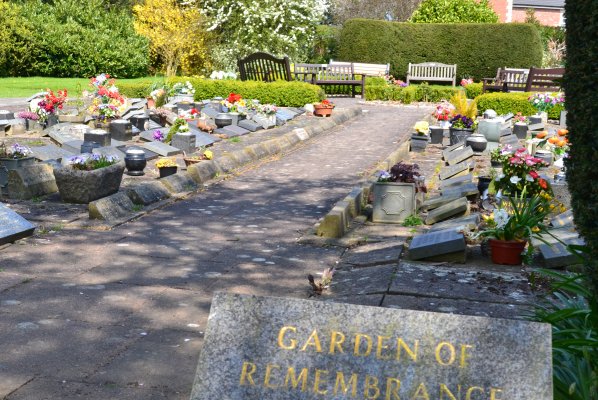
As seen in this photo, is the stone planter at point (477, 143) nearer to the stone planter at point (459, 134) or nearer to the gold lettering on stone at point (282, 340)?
the stone planter at point (459, 134)

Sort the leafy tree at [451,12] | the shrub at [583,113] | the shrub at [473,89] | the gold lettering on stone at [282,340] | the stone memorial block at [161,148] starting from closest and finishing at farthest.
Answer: the gold lettering on stone at [282,340] < the shrub at [583,113] < the stone memorial block at [161,148] < the shrub at [473,89] < the leafy tree at [451,12]

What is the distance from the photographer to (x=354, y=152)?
51.7ft

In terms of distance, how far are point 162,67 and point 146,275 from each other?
29535mm

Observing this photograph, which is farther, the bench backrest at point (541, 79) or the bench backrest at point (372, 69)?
the bench backrest at point (372, 69)

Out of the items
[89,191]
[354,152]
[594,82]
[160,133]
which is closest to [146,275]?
[89,191]

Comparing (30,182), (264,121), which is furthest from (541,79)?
(30,182)

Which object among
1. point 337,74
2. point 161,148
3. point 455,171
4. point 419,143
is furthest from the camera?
point 337,74

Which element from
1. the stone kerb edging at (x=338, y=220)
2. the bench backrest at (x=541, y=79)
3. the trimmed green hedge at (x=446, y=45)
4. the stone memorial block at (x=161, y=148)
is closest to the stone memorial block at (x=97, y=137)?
the stone memorial block at (x=161, y=148)

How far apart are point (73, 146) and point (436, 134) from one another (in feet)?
23.8

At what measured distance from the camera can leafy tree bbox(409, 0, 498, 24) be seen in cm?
3603

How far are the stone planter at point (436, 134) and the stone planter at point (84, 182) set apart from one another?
27.6 feet

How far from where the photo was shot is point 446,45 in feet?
106

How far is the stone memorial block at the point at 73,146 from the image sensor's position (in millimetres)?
13152

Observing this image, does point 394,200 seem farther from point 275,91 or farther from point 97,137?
point 275,91
